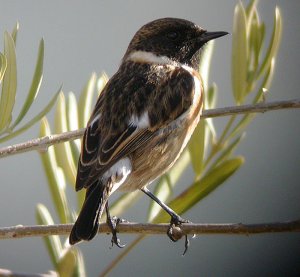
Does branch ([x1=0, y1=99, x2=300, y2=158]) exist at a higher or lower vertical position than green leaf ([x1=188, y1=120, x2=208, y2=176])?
higher

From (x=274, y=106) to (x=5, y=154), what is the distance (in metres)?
0.77

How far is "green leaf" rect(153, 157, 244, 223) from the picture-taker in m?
2.36

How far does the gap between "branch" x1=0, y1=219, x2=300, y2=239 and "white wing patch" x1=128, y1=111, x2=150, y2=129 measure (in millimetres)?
596

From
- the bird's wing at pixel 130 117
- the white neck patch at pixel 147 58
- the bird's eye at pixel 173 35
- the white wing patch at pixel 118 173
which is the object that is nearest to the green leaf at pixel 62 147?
the bird's wing at pixel 130 117

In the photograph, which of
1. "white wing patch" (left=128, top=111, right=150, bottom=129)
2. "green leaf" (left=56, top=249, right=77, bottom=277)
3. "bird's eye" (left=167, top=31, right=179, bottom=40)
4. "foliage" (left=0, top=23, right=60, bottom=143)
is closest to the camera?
"green leaf" (left=56, top=249, right=77, bottom=277)

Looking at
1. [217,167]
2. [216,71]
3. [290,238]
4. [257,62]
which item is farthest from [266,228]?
[216,71]

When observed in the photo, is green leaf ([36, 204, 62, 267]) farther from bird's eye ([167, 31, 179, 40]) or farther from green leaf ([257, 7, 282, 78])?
bird's eye ([167, 31, 179, 40])

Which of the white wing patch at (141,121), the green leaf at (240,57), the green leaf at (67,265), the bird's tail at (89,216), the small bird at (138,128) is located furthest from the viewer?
the white wing patch at (141,121)

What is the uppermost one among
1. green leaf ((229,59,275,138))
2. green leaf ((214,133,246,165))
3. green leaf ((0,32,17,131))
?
green leaf ((0,32,17,131))

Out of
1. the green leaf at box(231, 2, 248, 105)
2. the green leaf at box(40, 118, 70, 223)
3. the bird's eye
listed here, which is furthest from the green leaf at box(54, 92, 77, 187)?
the bird's eye

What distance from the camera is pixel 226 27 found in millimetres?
4902

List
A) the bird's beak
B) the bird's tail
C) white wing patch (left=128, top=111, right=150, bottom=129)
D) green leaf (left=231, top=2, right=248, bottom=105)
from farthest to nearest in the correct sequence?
1. the bird's beak
2. white wing patch (left=128, top=111, right=150, bottom=129)
3. green leaf (left=231, top=2, right=248, bottom=105)
4. the bird's tail

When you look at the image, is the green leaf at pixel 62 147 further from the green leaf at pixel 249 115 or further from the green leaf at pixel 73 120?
the green leaf at pixel 249 115

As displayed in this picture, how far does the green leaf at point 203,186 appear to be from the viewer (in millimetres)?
2355
